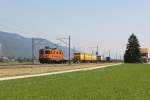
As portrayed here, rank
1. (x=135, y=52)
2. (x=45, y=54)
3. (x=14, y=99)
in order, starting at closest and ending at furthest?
(x=14, y=99) → (x=45, y=54) → (x=135, y=52)

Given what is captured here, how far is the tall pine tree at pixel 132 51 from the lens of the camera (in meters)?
140

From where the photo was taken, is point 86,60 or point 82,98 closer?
point 82,98

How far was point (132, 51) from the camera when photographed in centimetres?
14338

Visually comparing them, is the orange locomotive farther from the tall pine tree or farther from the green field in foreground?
the green field in foreground

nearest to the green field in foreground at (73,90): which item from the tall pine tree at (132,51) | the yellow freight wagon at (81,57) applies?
the yellow freight wagon at (81,57)

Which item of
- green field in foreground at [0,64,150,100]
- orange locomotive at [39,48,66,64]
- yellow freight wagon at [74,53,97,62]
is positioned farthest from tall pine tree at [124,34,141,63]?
green field in foreground at [0,64,150,100]

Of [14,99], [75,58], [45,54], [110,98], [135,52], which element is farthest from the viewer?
[135,52]

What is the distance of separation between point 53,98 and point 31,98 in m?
0.81

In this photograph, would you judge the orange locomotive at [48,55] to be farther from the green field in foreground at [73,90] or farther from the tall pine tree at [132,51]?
the green field in foreground at [73,90]

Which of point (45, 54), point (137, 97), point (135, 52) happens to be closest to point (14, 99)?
point (137, 97)

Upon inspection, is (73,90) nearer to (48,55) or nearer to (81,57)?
(48,55)

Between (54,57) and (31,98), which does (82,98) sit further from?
(54,57)

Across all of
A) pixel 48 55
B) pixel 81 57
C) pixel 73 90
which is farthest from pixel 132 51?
pixel 73 90

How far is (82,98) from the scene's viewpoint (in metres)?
15.9
